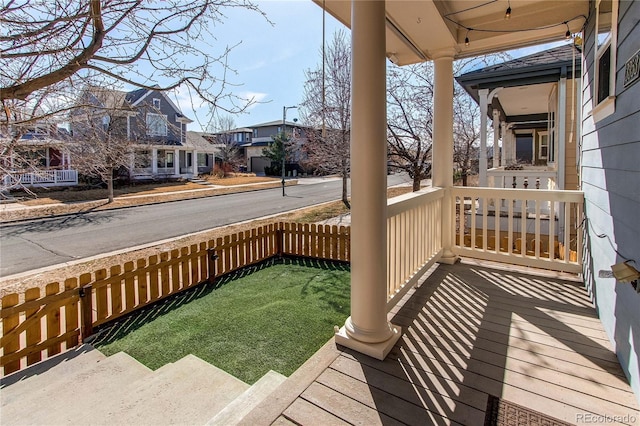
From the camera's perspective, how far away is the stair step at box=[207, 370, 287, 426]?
1.77 meters

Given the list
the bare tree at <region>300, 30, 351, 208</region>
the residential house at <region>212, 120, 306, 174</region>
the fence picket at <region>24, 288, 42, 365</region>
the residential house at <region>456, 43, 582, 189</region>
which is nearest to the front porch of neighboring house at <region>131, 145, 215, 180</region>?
the residential house at <region>212, 120, 306, 174</region>

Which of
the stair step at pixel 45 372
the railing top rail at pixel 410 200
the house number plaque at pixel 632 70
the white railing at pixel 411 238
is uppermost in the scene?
the house number plaque at pixel 632 70

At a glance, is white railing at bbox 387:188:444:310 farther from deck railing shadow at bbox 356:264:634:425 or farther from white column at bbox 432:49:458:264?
deck railing shadow at bbox 356:264:634:425

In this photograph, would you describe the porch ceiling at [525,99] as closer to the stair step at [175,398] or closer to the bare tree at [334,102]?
the bare tree at [334,102]

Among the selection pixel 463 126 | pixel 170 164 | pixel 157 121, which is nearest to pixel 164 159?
pixel 170 164

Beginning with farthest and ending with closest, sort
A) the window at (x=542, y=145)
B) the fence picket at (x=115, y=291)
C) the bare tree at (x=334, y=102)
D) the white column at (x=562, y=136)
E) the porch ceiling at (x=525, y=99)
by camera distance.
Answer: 1. the window at (x=542, y=145)
2. the bare tree at (x=334, y=102)
3. the porch ceiling at (x=525, y=99)
4. the white column at (x=562, y=136)
5. the fence picket at (x=115, y=291)

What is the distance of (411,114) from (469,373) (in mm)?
8362

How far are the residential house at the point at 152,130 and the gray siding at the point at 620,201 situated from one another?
270 centimetres

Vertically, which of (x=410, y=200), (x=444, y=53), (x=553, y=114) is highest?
(x=553, y=114)

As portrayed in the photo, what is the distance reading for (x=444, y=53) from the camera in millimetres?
3904

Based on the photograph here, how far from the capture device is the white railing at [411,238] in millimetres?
2777

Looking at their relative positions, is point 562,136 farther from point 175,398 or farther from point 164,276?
point 175,398

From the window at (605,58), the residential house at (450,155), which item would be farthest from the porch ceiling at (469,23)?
the window at (605,58)

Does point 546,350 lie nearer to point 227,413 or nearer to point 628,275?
point 628,275
